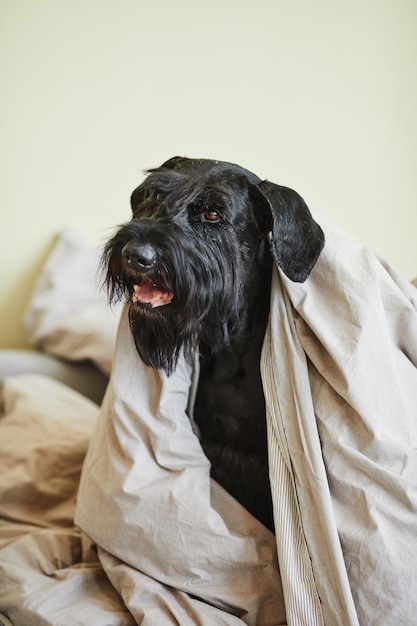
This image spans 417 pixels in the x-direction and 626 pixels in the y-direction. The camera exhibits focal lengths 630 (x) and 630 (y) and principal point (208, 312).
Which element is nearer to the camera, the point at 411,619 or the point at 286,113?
the point at 411,619

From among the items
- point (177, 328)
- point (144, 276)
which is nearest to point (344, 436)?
point (177, 328)

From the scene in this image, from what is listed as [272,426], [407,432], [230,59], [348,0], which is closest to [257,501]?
[272,426]

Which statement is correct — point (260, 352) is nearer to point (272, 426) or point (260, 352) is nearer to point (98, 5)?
point (272, 426)

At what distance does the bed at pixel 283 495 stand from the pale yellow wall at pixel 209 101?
1.04 m

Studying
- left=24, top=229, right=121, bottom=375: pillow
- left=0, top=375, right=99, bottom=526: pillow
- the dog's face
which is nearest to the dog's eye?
the dog's face

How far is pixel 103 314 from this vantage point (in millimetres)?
2252

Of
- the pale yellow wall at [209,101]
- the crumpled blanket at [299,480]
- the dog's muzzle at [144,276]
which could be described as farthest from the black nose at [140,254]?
the pale yellow wall at [209,101]

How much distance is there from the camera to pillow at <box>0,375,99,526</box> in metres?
1.58

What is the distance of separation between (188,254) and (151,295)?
106mm

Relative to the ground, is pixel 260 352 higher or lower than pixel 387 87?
lower

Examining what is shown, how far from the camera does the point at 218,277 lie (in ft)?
3.84

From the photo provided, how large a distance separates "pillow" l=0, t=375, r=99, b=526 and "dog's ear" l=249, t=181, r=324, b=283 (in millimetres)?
835

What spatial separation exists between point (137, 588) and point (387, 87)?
1.82 m

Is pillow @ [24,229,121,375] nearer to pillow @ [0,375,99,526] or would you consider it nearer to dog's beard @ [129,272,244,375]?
pillow @ [0,375,99,526]
